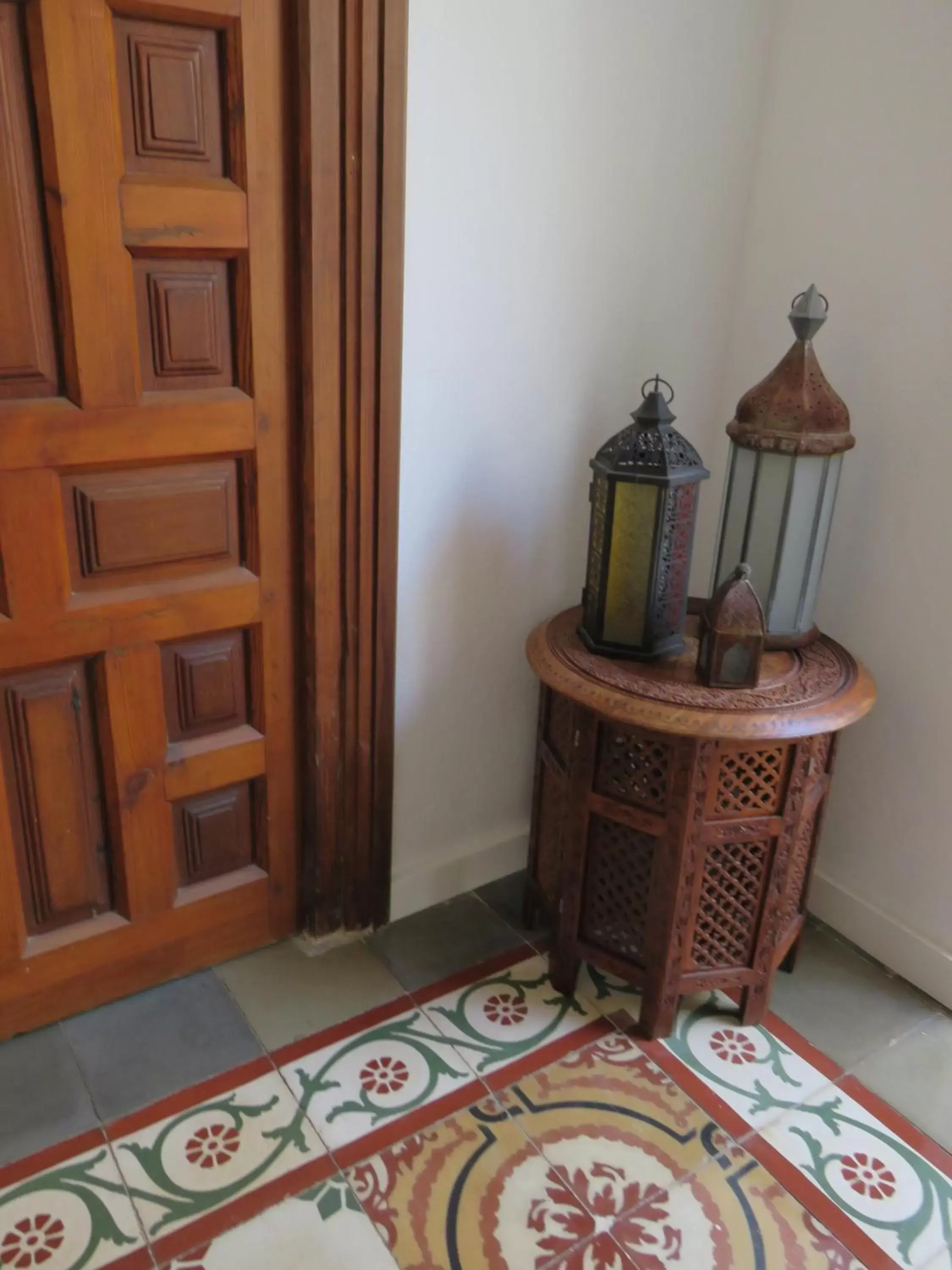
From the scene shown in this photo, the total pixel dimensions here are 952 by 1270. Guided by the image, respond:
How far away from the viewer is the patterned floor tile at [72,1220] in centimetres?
118

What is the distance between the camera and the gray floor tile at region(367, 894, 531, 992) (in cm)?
166

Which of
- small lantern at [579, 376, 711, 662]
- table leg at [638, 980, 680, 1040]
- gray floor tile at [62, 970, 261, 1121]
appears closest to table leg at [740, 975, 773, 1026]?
table leg at [638, 980, 680, 1040]

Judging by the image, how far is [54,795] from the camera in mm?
1396

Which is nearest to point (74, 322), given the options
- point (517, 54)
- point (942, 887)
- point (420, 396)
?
point (420, 396)

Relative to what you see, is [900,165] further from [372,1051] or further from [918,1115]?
[372,1051]

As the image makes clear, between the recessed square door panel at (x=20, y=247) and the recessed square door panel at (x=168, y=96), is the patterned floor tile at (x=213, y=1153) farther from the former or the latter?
the recessed square door panel at (x=168, y=96)

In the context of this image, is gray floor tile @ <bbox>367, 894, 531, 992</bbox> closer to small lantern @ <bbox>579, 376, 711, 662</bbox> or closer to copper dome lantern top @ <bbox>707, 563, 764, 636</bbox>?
small lantern @ <bbox>579, 376, 711, 662</bbox>

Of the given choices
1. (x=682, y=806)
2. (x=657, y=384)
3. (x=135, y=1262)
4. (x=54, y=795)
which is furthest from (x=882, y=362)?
(x=135, y=1262)

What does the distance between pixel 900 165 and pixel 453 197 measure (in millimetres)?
701

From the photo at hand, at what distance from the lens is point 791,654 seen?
1.52m

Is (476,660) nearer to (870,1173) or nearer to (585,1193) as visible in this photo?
(585,1193)

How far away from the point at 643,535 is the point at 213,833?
848 mm

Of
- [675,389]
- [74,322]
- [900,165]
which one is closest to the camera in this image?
[74,322]

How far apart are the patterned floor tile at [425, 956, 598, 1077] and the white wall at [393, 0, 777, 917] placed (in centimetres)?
24
